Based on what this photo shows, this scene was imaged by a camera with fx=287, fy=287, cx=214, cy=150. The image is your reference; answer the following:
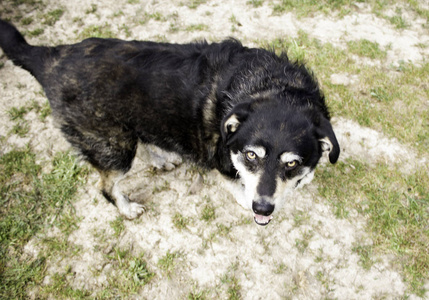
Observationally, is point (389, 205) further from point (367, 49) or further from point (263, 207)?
point (367, 49)

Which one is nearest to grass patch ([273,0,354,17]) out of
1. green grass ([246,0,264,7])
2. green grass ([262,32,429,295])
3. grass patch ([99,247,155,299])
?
green grass ([246,0,264,7])

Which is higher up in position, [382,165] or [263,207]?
[263,207]

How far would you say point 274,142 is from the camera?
2457 mm

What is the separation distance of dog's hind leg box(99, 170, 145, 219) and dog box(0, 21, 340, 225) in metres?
0.27

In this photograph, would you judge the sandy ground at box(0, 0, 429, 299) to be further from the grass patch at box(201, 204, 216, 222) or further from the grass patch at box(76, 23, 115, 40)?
the grass patch at box(76, 23, 115, 40)

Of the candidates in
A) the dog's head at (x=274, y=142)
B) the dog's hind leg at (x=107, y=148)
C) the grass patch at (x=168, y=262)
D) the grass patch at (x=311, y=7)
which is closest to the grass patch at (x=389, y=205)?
the dog's head at (x=274, y=142)

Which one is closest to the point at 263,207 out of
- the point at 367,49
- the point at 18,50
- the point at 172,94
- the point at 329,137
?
the point at 329,137

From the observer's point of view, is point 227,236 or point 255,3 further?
point 255,3

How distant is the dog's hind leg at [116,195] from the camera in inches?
140

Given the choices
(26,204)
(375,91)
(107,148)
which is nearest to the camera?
(107,148)

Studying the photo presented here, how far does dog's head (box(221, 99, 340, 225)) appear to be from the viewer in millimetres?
2473

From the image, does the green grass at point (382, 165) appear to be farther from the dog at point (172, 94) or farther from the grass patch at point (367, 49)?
the dog at point (172, 94)

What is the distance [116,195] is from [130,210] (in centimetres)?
26

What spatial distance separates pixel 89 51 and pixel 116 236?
2230 mm
